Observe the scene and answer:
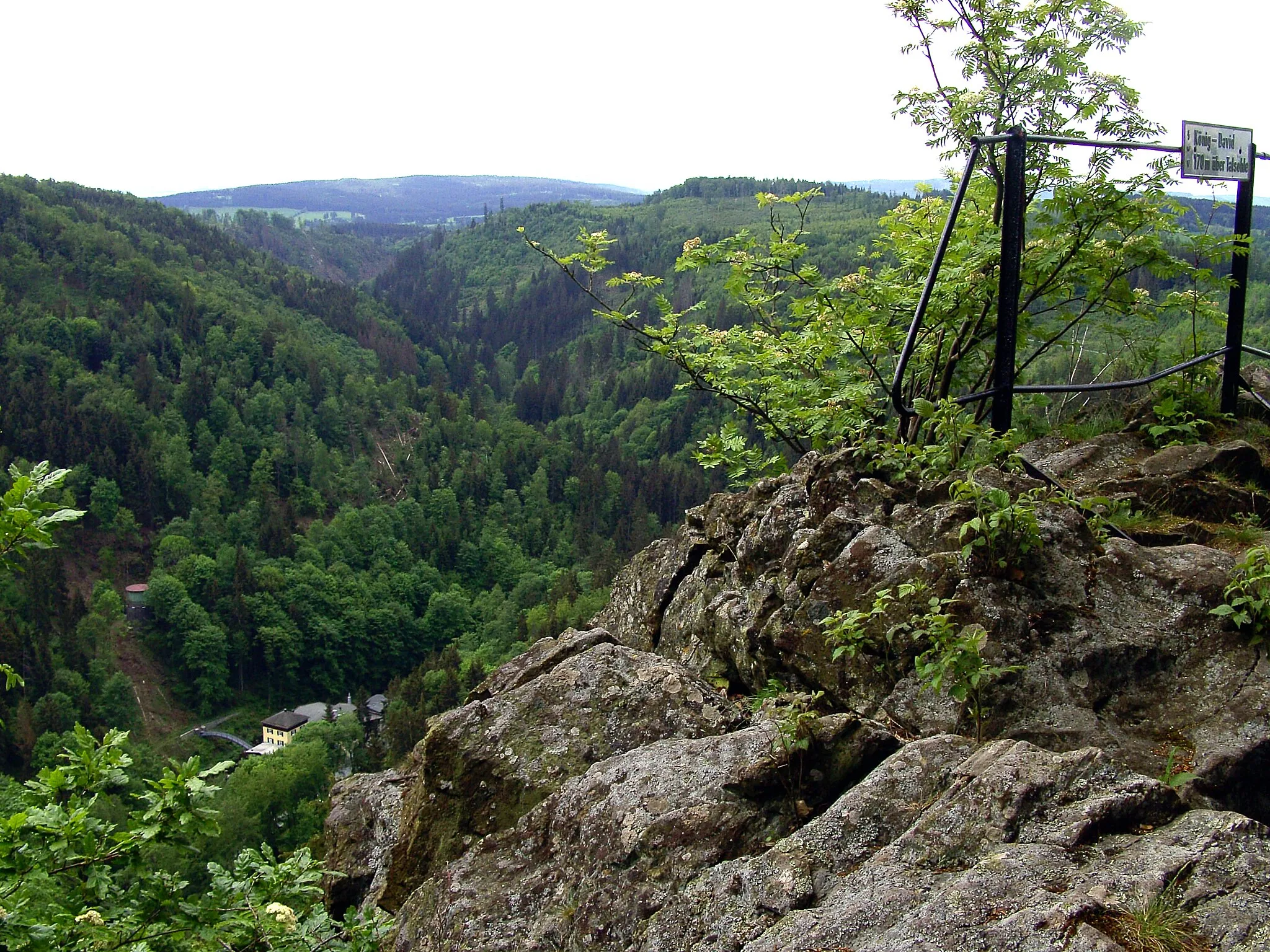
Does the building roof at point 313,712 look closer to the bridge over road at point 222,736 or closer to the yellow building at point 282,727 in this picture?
the yellow building at point 282,727

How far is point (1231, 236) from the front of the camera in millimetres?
6754

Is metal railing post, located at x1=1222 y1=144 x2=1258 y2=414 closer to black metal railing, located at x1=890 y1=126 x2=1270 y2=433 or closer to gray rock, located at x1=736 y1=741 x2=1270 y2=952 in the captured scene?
black metal railing, located at x1=890 y1=126 x2=1270 y2=433

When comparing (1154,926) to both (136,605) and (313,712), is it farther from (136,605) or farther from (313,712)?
(136,605)

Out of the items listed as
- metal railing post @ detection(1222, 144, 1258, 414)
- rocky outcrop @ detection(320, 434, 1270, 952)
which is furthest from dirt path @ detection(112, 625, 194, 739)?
metal railing post @ detection(1222, 144, 1258, 414)

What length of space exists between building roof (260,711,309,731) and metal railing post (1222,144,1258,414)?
8217cm

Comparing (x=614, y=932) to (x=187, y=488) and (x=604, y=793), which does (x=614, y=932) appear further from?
(x=187, y=488)

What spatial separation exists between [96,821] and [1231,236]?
8021 mm

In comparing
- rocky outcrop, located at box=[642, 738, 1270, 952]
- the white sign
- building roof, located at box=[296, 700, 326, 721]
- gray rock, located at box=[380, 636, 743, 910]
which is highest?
the white sign

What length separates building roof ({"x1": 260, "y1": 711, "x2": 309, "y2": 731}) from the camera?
7888 cm

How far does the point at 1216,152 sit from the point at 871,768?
511 centimetres

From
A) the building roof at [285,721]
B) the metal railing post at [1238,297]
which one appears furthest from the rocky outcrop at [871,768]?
the building roof at [285,721]

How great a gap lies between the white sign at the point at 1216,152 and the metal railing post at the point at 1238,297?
65mm

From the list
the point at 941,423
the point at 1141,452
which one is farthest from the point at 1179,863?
the point at 1141,452

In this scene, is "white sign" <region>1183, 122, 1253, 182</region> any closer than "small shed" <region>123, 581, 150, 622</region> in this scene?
Answer: Yes
